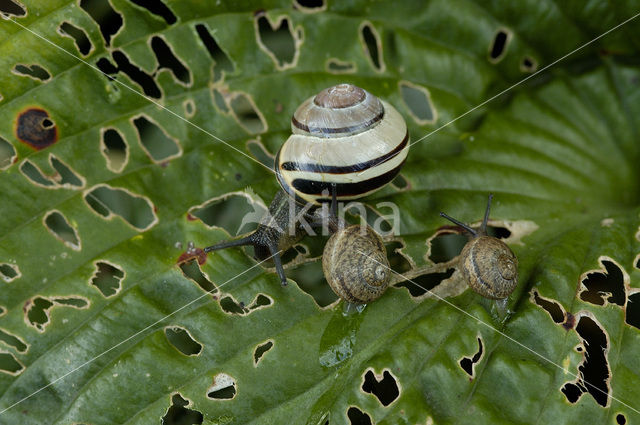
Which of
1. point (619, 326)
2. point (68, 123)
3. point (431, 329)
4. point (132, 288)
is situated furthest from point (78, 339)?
point (619, 326)

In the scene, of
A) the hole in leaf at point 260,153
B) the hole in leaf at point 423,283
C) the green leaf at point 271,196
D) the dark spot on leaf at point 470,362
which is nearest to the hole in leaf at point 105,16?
the green leaf at point 271,196

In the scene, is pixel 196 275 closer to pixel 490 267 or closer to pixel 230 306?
pixel 230 306

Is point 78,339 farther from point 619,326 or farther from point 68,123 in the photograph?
point 619,326

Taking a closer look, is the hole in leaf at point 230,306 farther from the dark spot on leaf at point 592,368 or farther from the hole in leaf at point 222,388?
the dark spot on leaf at point 592,368

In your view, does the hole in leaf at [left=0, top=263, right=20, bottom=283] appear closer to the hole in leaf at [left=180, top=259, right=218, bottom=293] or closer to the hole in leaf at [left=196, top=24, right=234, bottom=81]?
the hole in leaf at [left=180, top=259, right=218, bottom=293]

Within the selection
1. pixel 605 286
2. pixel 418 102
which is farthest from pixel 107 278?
pixel 605 286
